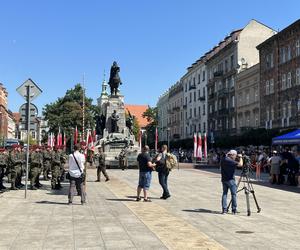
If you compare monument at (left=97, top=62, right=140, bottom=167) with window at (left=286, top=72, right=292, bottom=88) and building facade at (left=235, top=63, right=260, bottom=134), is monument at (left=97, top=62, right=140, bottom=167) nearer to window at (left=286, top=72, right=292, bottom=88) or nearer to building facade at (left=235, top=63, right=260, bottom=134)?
window at (left=286, top=72, right=292, bottom=88)

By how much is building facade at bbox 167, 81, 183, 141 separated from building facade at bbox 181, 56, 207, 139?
10.6 feet

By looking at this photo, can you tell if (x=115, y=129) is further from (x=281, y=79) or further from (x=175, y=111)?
(x=175, y=111)

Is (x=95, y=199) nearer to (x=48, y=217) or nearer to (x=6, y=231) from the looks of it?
(x=48, y=217)

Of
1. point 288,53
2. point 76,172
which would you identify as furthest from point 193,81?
point 76,172

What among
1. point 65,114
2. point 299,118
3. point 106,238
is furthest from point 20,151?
point 65,114

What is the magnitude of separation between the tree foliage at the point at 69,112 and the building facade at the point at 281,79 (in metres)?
35.8

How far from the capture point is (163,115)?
124 metres

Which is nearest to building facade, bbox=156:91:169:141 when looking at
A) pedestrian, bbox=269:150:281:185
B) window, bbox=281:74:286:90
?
window, bbox=281:74:286:90

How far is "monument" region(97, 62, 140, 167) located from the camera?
39.6 m

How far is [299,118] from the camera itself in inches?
1882

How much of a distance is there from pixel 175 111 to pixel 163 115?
15344 millimetres

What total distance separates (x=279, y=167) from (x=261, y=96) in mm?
35990

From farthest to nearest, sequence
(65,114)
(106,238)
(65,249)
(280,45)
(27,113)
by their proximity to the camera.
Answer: (65,114), (280,45), (27,113), (106,238), (65,249)

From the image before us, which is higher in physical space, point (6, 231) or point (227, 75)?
point (227, 75)
